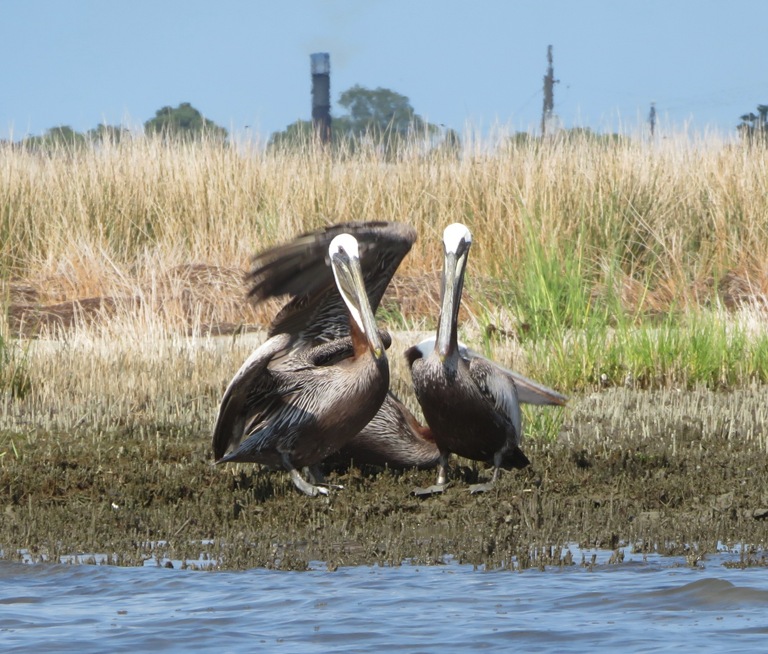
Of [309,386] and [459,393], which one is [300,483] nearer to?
[309,386]

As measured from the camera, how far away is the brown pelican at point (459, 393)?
5.91 metres

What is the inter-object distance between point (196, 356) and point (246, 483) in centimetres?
304

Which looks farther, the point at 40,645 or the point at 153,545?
the point at 153,545

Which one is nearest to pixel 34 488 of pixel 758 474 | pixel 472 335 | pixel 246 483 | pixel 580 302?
pixel 246 483

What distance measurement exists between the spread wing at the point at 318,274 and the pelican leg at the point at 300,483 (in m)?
0.64

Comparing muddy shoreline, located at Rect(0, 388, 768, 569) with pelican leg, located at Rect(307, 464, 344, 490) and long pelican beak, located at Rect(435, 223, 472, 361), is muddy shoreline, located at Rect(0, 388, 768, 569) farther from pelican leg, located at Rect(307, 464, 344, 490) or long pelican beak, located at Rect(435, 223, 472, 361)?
long pelican beak, located at Rect(435, 223, 472, 361)

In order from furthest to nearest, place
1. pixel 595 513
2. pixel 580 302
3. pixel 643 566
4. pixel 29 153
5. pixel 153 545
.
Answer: pixel 29 153 → pixel 580 302 → pixel 595 513 → pixel 153 545 → pixel 643 566

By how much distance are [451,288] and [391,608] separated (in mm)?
2147

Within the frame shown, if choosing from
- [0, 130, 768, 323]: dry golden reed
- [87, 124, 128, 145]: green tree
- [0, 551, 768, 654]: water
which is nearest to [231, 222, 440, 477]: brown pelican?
[0, 551, 768, 654]: water

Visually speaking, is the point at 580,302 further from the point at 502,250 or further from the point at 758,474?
the point at 502,250

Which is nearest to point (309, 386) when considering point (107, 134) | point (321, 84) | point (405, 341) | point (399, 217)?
point (405, 341)

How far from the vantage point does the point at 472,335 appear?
1033 cm

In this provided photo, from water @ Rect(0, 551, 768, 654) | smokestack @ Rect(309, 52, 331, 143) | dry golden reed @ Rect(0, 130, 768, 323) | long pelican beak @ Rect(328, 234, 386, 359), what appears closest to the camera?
water @ Rect(0, 551, 768, 654)

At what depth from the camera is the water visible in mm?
3955
